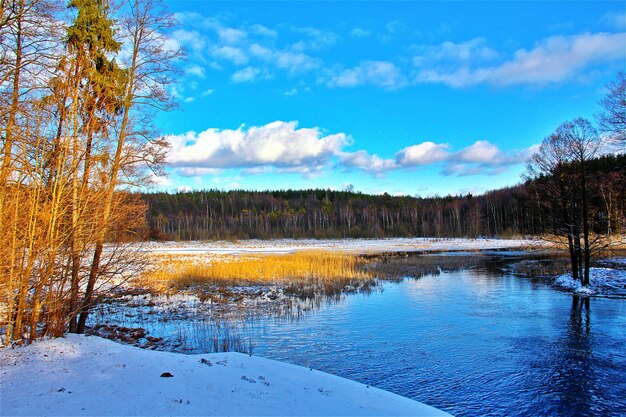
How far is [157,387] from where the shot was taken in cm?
522

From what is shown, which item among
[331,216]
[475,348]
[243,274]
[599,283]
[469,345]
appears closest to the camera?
[475,348]

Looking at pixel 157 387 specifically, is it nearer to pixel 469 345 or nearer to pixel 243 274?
pixel 469 345

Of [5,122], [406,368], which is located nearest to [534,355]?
[406,368]

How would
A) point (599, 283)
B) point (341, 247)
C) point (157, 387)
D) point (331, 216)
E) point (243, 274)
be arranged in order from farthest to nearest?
1. point (331, 216)
2. point (341, 247)
3. point (243, 274)
4. point (599, 283)
5. point (157, 387)

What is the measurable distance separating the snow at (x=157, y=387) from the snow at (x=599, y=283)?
17.0 m

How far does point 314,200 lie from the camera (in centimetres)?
14075

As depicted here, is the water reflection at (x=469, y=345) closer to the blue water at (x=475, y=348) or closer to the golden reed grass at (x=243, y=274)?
the blue water at (x=475, y=348)

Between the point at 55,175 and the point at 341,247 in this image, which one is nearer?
the point at 55,175

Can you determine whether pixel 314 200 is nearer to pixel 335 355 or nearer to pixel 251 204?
pixel 251 204

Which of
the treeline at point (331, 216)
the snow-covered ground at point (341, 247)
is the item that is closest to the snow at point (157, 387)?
the snow-covered ground at point (341, 247)

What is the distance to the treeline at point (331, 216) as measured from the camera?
8431 cm

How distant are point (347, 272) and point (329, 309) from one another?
9.06m

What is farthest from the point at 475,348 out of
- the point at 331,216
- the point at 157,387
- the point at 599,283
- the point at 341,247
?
the point at 331,216

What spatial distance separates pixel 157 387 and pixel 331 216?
112 m
